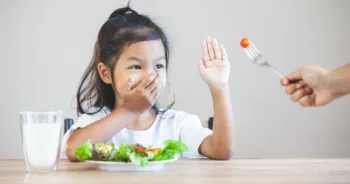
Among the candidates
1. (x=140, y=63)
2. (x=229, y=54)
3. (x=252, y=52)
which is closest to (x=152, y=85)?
(x=140, y=63)

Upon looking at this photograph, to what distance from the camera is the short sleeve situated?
1742 millimetres

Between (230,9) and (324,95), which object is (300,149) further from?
(324,95)

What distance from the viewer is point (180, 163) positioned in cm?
128

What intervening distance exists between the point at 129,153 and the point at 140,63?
644 millimetres

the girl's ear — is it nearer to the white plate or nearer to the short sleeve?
the short sleeve

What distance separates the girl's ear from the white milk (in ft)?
2.39

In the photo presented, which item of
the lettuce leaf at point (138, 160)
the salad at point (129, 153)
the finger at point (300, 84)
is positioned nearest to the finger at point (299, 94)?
the finger at point (300, 84)

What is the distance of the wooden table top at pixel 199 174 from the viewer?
946mm

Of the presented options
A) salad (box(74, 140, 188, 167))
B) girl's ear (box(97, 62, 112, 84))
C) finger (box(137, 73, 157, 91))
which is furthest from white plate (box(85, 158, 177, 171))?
girl's ear (box(97, 62, 112, 84))

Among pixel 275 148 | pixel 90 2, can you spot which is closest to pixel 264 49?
pixel 275 148

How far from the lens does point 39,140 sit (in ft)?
3.65

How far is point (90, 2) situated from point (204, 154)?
145cm

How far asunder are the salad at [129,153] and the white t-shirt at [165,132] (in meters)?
0.56

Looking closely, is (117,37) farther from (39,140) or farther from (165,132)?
(39,140)
